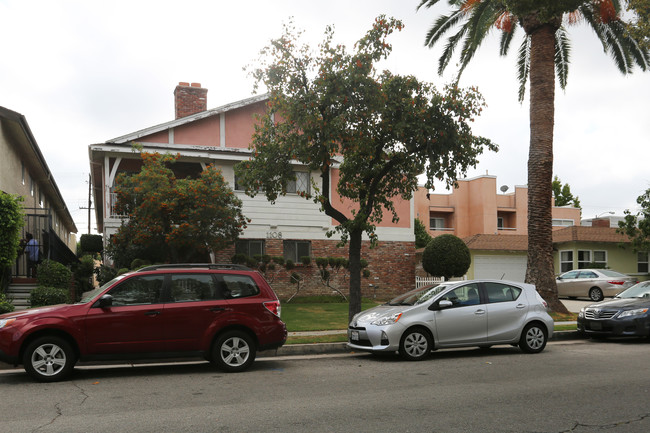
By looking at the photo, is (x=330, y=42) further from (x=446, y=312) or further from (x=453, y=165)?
(x=446, y=312)

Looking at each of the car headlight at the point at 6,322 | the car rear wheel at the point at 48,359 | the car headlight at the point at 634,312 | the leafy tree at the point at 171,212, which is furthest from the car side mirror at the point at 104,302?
the car headlight at the point at 634,312

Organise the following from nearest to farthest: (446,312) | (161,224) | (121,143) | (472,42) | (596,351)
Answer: (446,312) < (596,351) < (161,224) < (472,42) < (121,143)

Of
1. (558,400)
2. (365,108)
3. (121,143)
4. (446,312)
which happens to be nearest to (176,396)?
(558,400)

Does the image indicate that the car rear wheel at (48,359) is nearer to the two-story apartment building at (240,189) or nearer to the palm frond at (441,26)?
the two-story apartment building at (240,189)

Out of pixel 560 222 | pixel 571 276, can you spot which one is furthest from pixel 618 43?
pixel 560 222

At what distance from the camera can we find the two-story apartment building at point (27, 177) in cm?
1753

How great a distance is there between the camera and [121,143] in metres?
21.1

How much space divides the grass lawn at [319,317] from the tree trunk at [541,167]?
1.20 meters

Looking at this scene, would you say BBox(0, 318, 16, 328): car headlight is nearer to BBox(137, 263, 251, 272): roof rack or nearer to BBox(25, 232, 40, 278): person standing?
BBox(137, 263, 251, 272): roof rack

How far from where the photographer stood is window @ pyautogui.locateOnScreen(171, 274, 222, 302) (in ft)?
29.5

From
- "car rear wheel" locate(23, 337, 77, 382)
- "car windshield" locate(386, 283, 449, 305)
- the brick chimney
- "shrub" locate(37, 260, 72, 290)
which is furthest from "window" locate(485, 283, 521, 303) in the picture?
the brick chimney

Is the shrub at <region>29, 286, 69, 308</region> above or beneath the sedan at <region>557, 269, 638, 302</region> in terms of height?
above

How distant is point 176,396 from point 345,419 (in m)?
2.35

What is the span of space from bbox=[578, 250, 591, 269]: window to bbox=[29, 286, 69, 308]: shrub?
2659 cm
